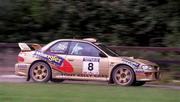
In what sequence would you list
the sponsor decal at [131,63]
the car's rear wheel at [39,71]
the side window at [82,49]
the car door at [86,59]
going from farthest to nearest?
the car's rear wheel at [39,71] < the side window at [82,49] < the car door at [86,59] < the sponsor decal at [131,63]

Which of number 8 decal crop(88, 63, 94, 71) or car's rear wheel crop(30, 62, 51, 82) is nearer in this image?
number 8 decal crop(88, 63, 94, 71)

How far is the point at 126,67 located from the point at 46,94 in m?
4.98

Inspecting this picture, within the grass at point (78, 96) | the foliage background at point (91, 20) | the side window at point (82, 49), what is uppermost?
the foliage background at point (91, 20)

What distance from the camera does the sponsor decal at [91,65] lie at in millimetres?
17734

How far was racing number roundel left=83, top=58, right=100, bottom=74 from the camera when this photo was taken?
17734 millimetres

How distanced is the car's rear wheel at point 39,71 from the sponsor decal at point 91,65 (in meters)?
1.15

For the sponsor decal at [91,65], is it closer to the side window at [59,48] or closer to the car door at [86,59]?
the car door at [86,59]

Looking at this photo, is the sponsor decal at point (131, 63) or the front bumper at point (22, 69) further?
the front bumper at point (22, 69)

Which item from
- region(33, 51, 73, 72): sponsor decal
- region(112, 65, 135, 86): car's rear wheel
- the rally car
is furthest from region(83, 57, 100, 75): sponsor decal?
region(112, 65, 135, 86): car's rear wheel

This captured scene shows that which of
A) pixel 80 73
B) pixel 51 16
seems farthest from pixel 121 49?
pixel 51 16

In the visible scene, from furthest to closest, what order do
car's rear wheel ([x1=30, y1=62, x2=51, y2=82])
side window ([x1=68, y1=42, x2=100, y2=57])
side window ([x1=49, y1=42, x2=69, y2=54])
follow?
1. side window ([x1=49, y1=42, x2=69, y2=54])
2. car's rear wheel ([x1=30, y1=62, x2=51, y2=82])
3. side window ([x1=68, y1=42, x2=100, y2=57])

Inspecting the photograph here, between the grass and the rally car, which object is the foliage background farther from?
the grass

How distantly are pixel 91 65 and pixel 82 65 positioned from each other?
282mm

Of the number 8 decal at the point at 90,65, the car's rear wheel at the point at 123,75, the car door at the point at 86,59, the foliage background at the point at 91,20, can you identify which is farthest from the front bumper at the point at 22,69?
the foliage background at the point at 91,20
